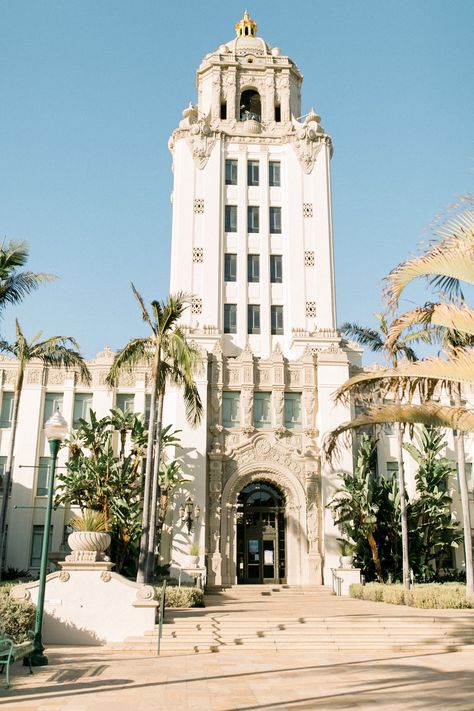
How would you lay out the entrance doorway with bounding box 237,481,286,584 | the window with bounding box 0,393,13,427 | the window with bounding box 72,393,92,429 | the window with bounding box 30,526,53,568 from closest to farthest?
A: the window with bounding box 30,526,53,568 → the entrance doorway with bounding box 237,481,286,584 → the window with bounding box 0,393,13,427 → the window with bounding box 72,393,92,429

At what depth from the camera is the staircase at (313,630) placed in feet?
58.8

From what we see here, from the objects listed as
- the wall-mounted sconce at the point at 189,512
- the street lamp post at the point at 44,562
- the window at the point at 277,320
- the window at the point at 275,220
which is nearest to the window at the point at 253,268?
the window at the point at 275,220

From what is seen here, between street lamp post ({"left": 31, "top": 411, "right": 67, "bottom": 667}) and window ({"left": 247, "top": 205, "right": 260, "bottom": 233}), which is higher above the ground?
window ({"left": 247, "top": 205, "right": 260, "bottom": 233})

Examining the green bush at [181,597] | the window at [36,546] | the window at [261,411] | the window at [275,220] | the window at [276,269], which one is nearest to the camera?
the green bush at [181,597]

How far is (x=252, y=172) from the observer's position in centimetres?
4675

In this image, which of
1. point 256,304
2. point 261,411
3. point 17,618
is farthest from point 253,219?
point 17,618

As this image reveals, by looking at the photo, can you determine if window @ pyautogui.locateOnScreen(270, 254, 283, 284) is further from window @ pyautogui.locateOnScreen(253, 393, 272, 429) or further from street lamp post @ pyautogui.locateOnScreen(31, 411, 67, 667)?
street lamp post @ pyautogui.locateOnScreen(31, 411, 67, 667)

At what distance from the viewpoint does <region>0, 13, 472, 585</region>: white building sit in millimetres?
35969

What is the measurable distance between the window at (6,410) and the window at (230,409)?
1179 centimetres

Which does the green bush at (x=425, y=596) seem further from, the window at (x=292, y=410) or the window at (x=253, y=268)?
the window at (x=253, y=268)

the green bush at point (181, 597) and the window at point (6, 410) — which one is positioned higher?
the window at point (6, 410)

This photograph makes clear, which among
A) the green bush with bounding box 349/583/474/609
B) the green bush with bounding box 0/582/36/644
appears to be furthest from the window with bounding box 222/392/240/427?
the green bush with bounding box 0/582/36/644

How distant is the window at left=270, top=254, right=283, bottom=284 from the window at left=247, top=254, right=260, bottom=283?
2.94 feet

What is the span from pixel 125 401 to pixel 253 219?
49.5ft
